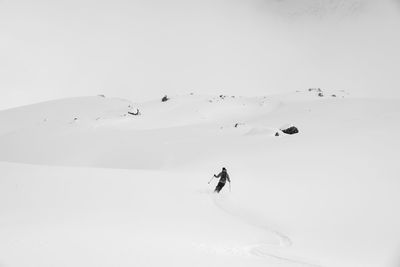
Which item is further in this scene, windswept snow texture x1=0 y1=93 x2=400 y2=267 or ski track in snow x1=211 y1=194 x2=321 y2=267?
ski track in snow x1=211 y1=194 x2=321 y2=267

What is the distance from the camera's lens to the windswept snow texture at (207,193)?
448 inches

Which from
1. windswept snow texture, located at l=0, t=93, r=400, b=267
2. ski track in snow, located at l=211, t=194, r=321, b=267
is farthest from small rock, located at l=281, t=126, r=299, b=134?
ski track in snow, located at l=211, t=194, r=321, b=267

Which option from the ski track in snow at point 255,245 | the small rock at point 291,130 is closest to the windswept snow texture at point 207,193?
the ski track in snow at point 255,245

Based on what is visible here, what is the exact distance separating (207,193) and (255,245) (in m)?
7.12

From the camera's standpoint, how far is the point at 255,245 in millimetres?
13258

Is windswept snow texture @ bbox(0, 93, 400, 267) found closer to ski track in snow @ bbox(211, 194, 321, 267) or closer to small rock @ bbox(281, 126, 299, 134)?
ski track in snow @ bbox(211, 194, 321, 267)

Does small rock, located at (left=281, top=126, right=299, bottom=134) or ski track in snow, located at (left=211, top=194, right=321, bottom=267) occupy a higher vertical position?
small rock, located at (left=281, top=126, right=299, bottom=134)

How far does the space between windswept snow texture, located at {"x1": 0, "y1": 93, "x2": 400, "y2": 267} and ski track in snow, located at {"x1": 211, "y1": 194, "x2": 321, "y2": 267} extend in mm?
72

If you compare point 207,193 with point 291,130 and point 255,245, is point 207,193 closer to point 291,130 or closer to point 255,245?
point 255,245

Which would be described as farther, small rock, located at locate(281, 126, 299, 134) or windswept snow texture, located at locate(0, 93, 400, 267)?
small rock, located at locate(281, 126, 299, 134)

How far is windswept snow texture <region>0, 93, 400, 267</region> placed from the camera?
11.4 meters

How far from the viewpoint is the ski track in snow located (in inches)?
473

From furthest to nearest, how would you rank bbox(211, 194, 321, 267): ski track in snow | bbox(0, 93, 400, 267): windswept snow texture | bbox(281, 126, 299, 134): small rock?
bbox(281, 126, 299, 134): small rock
bbox(211, 194, 321, 267): ski track in snow
bbox(0, 93, 400, 267): windswept snow texture

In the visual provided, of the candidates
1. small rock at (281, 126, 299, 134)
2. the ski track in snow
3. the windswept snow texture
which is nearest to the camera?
the windswept snow texture
